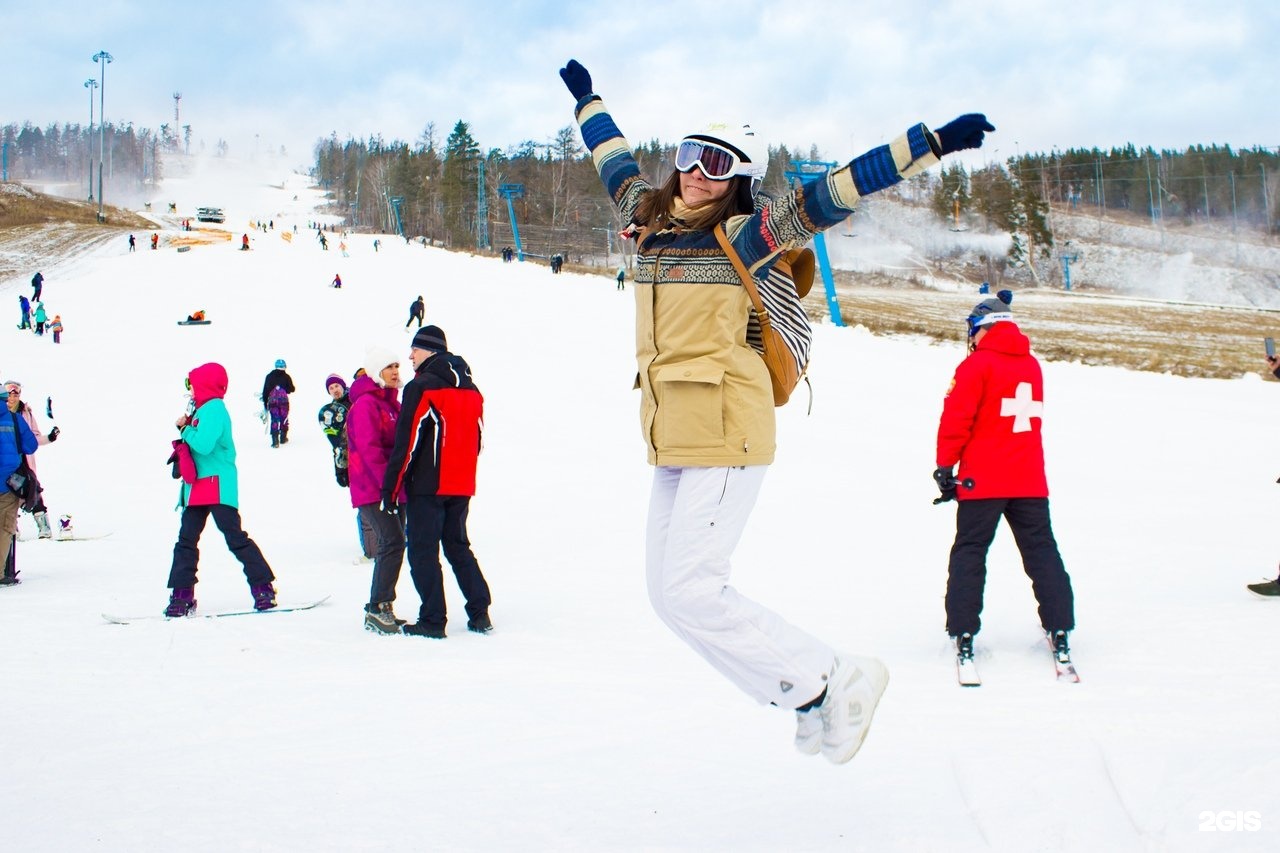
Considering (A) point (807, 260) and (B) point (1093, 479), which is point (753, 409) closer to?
(A) point (807, 260)

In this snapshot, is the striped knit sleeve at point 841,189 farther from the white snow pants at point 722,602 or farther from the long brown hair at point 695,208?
the white snow pants at point 722,602

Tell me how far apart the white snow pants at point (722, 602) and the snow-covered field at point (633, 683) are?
0.48m

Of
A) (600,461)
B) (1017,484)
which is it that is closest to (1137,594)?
(1017,484)

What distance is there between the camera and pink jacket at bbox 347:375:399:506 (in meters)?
7.69

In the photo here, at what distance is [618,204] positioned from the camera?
3.67m

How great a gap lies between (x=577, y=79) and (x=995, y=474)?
10.1ft

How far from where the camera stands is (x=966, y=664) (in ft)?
17.4

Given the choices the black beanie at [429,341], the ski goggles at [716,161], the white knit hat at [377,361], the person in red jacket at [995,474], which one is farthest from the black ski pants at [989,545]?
the white knit hat at [377,361]

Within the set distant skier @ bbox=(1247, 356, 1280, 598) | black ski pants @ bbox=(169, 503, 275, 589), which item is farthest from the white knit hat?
distant skier @ bbox=(1247, 356, 1280, 598)

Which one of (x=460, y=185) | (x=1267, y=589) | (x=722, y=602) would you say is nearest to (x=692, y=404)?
(x=722, y=602)

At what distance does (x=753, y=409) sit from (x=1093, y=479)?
37.2 ft

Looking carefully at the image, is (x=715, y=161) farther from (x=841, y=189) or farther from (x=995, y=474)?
(x=995, y=474)

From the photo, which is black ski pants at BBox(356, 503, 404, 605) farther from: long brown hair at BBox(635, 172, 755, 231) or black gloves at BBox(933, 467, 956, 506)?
long brown hair at BBox(635, 172, 755, 231)

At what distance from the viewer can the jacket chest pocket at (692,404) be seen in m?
3.12
